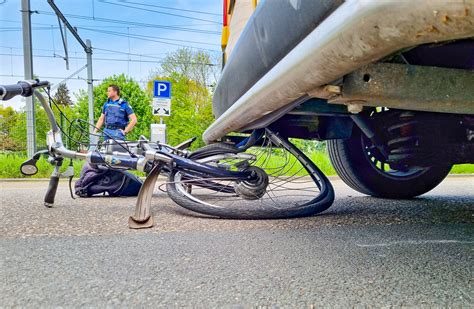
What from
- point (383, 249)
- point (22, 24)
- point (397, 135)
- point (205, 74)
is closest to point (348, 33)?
point (383, 249)

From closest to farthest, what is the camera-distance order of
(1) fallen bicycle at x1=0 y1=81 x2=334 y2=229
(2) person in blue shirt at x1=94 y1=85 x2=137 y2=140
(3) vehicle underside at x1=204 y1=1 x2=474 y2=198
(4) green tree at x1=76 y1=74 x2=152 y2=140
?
(3) vehicle underside at x1=204 y1=1 x2=474 y2=198 < (1) fallen bicycle at x1=0 y1=81 x2=334 y2=229 < (2) person in blue shirt at x1=94 y1=85 x2=137 y2=140 < (4) green tree at x1=76 y1=74 x2=152 y2=140

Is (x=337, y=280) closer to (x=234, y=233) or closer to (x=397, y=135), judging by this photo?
(x=234, y=233)

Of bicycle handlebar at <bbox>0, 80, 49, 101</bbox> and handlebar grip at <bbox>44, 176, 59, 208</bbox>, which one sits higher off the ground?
bicycle handlebar at <bbox>0, 80, 49, 101</bbox>

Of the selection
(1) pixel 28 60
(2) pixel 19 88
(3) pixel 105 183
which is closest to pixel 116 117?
(3) pixel 105 183

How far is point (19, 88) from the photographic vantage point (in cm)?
184

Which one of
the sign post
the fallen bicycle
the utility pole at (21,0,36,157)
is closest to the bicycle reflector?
the fallen bicycle

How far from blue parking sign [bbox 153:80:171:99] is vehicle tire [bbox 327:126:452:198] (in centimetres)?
424

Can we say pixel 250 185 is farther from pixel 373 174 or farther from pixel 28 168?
pixel 28 168

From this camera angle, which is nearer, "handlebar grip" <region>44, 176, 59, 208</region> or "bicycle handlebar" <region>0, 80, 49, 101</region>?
"bicycle handlebar" <region>0, 80, 49, 101</region>

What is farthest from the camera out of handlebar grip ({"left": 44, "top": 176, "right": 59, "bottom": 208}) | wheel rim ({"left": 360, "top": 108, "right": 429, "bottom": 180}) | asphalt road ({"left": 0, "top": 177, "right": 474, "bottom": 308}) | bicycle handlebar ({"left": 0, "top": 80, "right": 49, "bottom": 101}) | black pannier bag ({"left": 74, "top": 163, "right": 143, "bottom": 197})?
black pannier bag ({"left": 74, "top": 163, "right": 143, "bottom": 197})

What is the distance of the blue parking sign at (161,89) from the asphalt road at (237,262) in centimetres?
450

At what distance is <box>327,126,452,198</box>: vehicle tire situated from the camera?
2.46 metres

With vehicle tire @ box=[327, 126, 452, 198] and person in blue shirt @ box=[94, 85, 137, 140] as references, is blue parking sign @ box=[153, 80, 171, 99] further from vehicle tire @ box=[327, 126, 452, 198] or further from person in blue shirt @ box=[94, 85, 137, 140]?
vehicle tire @ box=[327, 126, 452, 198]

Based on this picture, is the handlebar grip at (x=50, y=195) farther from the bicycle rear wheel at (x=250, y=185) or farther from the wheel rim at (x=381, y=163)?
the wheel rim at (x=381, y=163)
